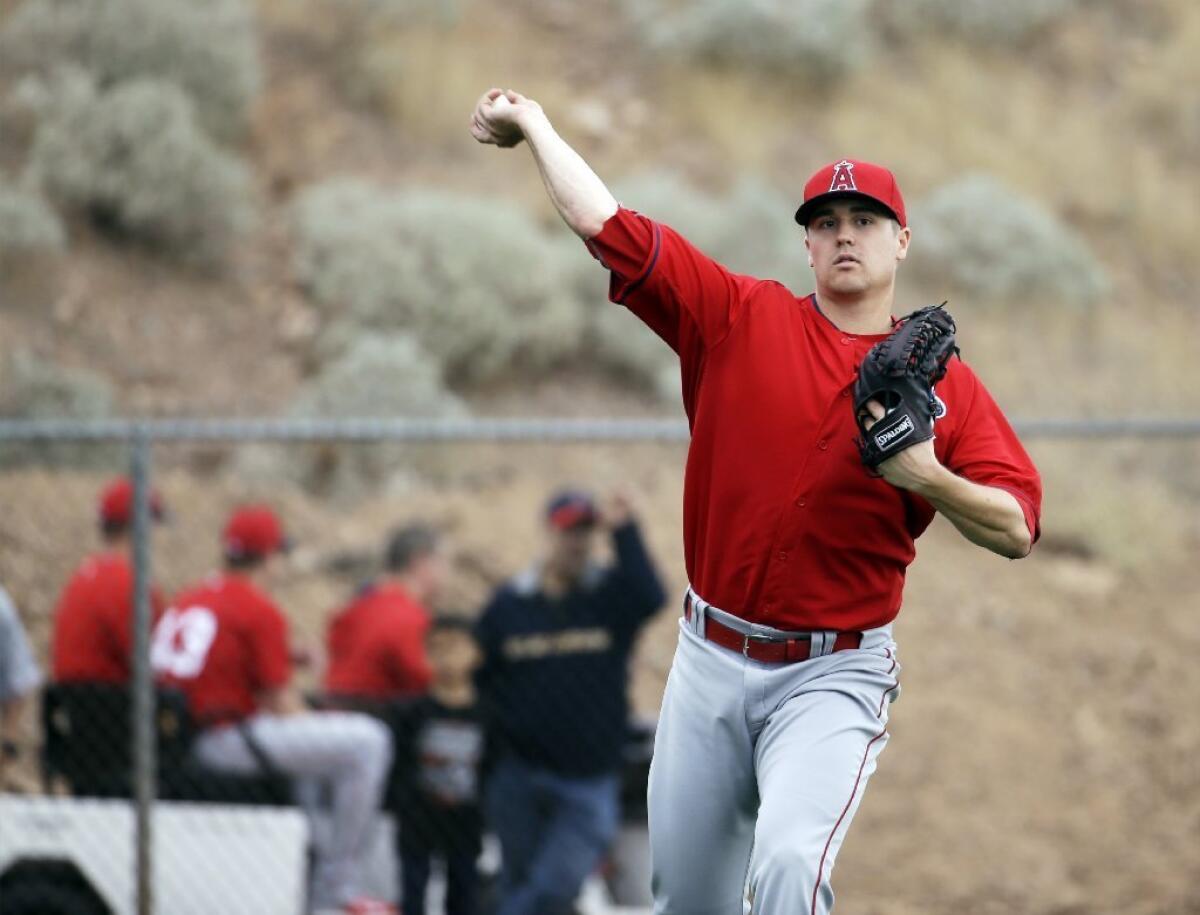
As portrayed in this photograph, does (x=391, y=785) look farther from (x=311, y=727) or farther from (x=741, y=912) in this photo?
(x=741, y=912)

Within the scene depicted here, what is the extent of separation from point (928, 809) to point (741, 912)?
5.91 meters

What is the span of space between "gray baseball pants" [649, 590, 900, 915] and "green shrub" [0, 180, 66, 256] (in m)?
10.6

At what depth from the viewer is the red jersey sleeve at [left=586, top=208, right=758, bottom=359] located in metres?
3.77

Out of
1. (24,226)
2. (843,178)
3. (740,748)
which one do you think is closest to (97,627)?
(740,748)

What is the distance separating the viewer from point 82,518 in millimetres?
10062

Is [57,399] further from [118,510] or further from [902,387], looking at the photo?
[902,387]

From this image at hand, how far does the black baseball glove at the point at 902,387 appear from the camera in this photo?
11.5 feet

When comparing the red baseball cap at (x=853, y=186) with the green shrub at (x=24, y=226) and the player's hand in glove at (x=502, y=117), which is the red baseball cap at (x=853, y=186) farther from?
the green shrub at (x=24, y=226)

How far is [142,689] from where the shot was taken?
6.25 metres

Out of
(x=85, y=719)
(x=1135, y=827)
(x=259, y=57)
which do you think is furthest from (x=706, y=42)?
(x=85, y=719)

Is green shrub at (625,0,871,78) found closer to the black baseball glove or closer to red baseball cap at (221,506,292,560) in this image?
red baseball cap at (221,506,292,560)

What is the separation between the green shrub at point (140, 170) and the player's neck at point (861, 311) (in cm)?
1104

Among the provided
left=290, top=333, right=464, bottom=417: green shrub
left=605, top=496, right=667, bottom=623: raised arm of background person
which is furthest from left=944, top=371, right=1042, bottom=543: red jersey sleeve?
left=290, top=333, right=464, bottom=417: green shrub

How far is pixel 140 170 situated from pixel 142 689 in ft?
29.3
